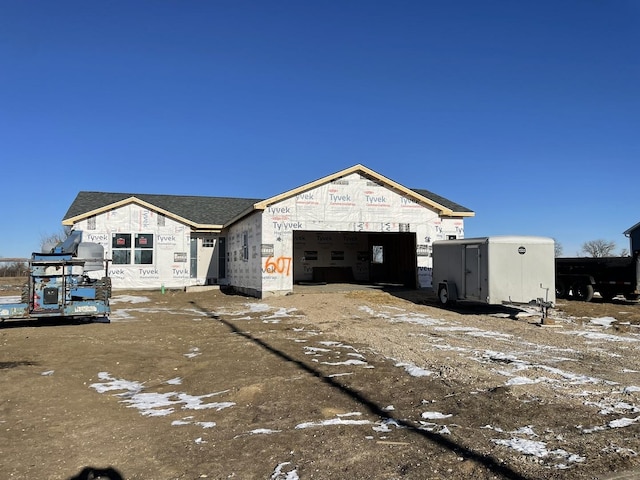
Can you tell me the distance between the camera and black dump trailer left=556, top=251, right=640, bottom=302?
1819 centimetres

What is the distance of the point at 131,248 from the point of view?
26766mm

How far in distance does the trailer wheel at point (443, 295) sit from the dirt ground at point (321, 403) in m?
4.36

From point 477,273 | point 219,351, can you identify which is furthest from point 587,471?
point 477,273

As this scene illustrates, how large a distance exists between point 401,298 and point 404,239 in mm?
9597

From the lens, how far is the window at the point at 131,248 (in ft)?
86.8

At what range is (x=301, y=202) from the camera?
847 inches

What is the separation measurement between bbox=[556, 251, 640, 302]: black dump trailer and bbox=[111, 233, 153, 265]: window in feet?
69.0

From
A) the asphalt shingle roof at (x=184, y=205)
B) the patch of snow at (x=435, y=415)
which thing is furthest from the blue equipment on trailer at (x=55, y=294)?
the asphalt shingle roof at (x=184, y=205)

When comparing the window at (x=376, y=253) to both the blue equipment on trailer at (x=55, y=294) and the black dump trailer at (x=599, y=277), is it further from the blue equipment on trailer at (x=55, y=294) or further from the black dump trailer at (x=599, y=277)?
the blue equipment on trailer at (x=55, y=294)

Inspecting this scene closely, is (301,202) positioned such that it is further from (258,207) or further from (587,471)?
(587,471)

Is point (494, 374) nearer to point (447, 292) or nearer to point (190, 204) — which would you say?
point (447, 292)

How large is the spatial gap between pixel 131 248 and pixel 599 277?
76.0ft

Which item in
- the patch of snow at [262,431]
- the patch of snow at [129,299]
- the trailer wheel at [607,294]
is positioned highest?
the trailer wheel at [607,294]

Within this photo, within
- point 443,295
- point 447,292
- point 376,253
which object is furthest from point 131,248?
point 447,292
